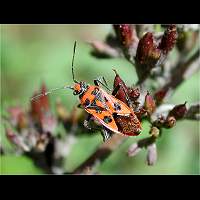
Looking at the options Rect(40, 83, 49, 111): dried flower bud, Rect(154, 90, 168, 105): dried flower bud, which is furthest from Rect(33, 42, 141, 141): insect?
Rect(40, 83, 49, 111): dried flower bud

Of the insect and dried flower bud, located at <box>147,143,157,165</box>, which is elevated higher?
the insect

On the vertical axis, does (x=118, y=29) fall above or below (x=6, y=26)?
below

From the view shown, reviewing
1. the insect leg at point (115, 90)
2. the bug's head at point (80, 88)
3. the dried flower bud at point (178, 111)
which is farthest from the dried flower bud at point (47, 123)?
the dried flower bud at point (178, 111)

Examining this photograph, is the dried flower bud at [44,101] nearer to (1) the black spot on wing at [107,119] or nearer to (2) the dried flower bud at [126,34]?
(2) the dried flower bud at [126,34]

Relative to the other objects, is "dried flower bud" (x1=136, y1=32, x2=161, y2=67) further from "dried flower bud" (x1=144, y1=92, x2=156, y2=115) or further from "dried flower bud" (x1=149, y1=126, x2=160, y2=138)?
→ "dried flower bud" (x1=149, y1=126, x2=160, y2=138)

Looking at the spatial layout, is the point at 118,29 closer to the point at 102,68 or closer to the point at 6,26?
the point at 102,68
